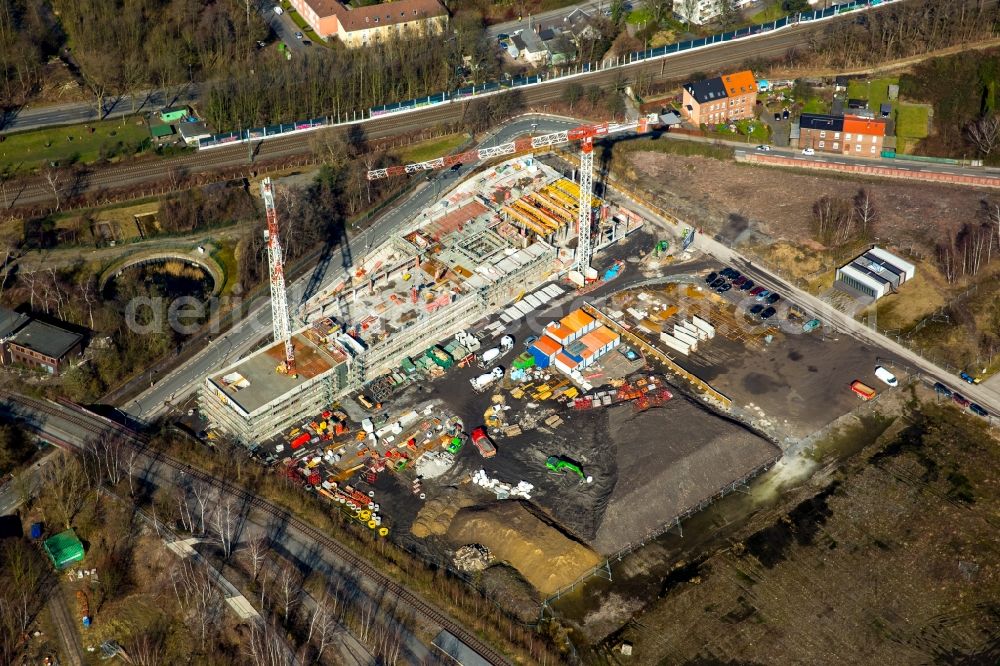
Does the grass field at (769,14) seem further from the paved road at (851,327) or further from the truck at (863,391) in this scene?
the truck at (863,391)

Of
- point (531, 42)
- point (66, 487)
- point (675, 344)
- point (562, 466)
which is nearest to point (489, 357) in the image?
point (562, 466)

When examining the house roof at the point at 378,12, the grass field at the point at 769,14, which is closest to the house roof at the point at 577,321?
the house roof at the point at 378,12

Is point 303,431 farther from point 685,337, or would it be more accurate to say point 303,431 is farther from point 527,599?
point 685,337

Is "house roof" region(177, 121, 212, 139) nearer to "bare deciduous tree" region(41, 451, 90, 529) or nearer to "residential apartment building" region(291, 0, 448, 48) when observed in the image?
"residential apartment building" region(291, 0, 448, 48)

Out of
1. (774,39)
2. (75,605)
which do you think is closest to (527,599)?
(75,605)

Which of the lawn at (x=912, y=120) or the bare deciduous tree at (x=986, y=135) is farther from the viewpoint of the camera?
the lawn at (x=912, y=120)
